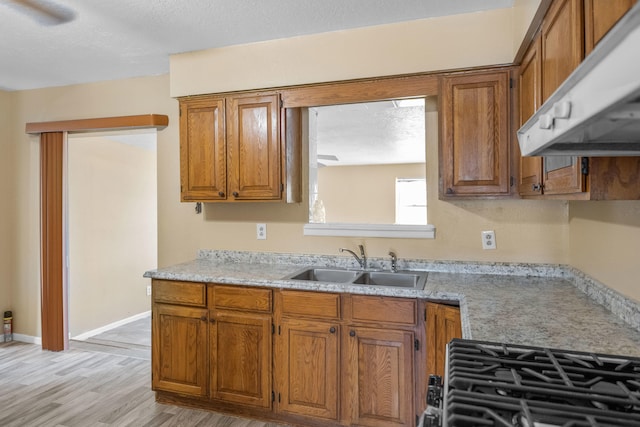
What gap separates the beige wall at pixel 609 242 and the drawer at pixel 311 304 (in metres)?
1.28

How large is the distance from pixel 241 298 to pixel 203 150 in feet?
3.64

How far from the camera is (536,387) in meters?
0.90

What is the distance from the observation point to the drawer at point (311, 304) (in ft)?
7.25

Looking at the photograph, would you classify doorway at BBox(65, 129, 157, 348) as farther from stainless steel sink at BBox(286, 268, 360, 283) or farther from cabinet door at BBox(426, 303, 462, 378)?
cabinet door at BBox(426, 303, 462, 378)

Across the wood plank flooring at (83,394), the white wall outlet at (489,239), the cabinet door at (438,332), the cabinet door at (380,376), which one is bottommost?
the wood plank flooring at (83,394)

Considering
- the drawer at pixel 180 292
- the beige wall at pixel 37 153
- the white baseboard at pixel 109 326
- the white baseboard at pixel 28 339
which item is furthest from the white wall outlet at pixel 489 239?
the white baseboard at pixel 28 339

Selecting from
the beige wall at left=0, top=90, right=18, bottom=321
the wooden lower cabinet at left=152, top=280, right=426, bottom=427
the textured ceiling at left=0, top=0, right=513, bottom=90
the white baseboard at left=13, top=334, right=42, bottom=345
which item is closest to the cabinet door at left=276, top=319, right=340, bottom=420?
the wooden lower cabinet at left=152, top=280, right=426, bottom=427

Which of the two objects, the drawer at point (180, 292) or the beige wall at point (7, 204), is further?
the beige wall at point (7, 204)

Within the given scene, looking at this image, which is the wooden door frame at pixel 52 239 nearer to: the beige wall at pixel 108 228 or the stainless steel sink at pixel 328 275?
the beige wall at pixel 108 228

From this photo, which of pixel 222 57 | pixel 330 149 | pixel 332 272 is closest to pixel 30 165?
pixel 222 57

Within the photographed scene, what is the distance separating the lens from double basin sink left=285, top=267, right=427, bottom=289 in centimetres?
249

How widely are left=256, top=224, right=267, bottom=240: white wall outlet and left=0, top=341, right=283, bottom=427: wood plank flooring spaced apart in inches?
48.2

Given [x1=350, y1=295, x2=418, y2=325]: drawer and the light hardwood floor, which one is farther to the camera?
the light hardwood floor

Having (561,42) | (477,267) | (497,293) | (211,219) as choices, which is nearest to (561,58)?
(561,42)
